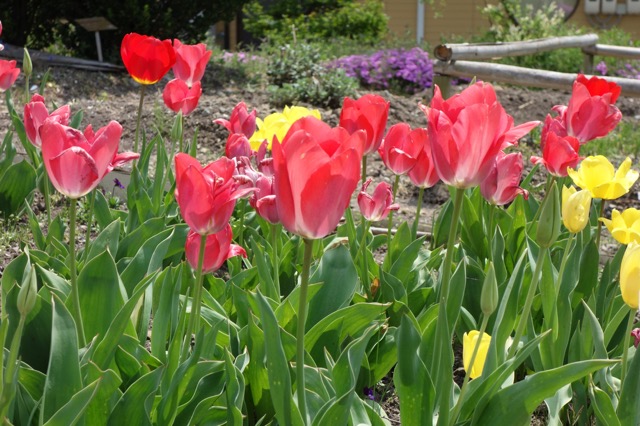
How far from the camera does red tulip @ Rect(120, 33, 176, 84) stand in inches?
104

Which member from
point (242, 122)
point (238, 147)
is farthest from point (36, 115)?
point (242, 122)

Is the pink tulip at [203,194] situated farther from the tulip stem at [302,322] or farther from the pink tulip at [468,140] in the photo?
the pink tulip at [468,140]

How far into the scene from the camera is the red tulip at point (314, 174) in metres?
1.17

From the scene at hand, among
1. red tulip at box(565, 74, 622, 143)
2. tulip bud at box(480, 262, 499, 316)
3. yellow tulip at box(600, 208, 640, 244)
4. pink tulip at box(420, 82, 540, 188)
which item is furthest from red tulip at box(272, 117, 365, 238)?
red tulip at box(565, 74, 622, 143)

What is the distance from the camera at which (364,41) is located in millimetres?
12852

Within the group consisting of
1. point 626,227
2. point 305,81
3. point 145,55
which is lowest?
point 305,81

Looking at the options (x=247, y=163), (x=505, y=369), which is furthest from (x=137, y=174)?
(x=505, y=369)

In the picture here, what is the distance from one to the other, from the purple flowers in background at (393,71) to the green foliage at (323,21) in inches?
136

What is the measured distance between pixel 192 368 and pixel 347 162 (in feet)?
2.11

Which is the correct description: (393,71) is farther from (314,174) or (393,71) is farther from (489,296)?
(314,174)

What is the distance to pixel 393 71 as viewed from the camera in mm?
9297

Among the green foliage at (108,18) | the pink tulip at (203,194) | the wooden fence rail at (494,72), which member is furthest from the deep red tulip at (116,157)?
the green foliage at (108,18)

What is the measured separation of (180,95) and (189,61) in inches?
7.5

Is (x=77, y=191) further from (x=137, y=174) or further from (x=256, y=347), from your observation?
(x=137, y=174)
